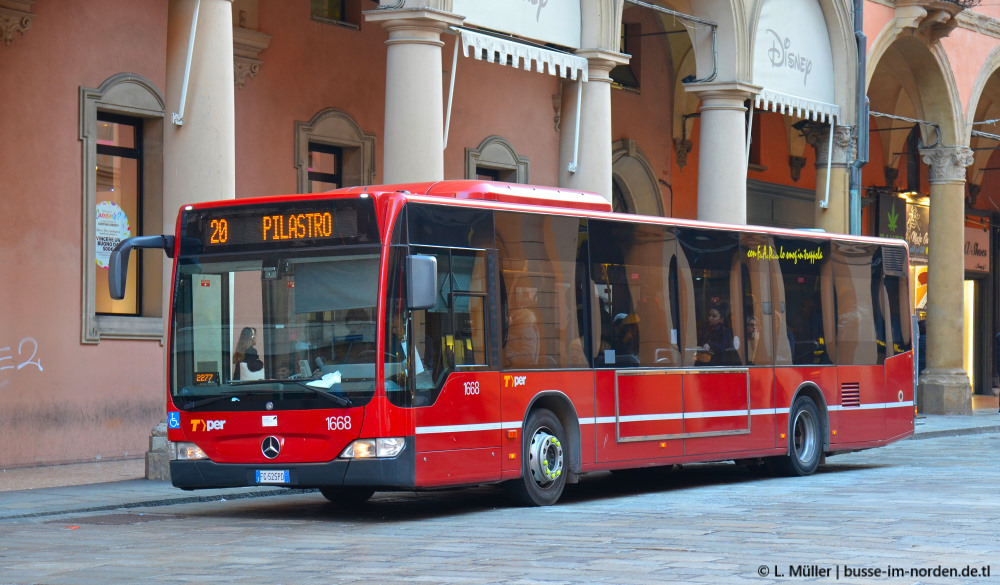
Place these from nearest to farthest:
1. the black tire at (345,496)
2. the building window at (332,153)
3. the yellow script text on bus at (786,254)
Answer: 1. the black tire at (345,496)
2. the yellow script text on bus at (786,254)
3. the building window at (332,153)

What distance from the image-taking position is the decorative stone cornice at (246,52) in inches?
789

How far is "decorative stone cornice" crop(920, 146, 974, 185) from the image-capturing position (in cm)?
3144

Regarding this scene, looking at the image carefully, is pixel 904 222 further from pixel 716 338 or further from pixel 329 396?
pixel 329 396

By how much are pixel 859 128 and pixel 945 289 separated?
6117mm

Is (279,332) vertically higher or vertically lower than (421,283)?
lower

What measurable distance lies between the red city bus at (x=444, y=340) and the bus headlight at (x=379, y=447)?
16 mm

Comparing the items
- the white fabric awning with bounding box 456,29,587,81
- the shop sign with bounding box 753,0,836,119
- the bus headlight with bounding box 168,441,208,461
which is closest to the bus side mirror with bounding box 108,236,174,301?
the bus headlight with bounding box 168,441,208,461

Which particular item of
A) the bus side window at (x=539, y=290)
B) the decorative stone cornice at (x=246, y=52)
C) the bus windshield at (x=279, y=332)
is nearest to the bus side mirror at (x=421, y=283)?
the bus windshield at (x=279, y=332)

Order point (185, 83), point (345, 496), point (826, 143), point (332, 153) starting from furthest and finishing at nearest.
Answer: point (826, 143)
point (332, 153)
point (185, 83)
point (345, 496)

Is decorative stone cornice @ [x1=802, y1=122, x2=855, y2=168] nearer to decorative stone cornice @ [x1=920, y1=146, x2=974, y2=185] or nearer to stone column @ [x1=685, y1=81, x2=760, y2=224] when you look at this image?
stone column @ [x1=685, y1=81, x2=760, y2=224]

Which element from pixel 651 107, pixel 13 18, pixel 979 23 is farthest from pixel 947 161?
pixel 13 18

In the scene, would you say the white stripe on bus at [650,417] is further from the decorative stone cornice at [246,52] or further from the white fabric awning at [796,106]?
the decorative stone cornice at [246,52]

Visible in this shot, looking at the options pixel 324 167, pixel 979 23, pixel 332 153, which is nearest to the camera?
pixel 324 167

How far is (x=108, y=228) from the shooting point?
1873cm
